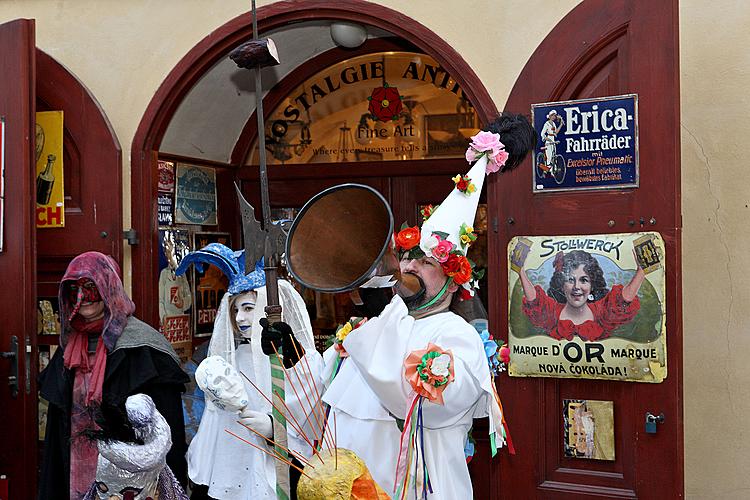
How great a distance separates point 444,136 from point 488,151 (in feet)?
7.62

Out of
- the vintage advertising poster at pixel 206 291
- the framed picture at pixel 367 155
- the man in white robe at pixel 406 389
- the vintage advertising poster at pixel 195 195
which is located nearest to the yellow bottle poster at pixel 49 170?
the vintage advertising poster at pixel 195 195

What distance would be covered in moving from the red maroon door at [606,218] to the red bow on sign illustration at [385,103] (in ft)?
5.72

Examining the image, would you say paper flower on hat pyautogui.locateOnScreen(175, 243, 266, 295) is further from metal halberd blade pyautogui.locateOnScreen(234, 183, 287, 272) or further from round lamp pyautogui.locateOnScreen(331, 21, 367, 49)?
metal halberd blade pyautogui.locateOnScreen(234, 183, 287, 272)

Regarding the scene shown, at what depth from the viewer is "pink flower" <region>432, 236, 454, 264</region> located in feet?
12.5

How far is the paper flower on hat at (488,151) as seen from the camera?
4.06 m

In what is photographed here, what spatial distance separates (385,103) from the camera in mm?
6500

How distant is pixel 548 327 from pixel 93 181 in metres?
2.54

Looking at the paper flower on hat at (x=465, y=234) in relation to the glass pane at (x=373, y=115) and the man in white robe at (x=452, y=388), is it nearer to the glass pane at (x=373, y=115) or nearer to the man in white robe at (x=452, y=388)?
the man in white robe at (x=452, y=388)

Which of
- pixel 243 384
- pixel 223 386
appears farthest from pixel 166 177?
pixel 223 386

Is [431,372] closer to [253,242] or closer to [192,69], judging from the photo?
[253,242]

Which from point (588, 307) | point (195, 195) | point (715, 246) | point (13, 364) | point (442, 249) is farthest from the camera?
point (195, 195)

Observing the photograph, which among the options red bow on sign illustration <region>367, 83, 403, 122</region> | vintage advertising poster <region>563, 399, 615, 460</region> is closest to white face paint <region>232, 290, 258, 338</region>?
vintage advertising poster <region>563, 399, 615, 460</region>

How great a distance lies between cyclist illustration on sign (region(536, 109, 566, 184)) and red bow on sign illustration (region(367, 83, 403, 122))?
189 cm

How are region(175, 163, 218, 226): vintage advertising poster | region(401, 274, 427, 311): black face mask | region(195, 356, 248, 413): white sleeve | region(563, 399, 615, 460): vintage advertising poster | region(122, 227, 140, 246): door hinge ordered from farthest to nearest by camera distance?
region(175, 163, 218, 226): vintage advertising poster → region(122, 227, 140, 246): door hinge → region(563, 399, 615, 460): vintage advertising poster → region(195, 356, 248, 413): white sleeve → region(401, 274, 427, 311): black face mask
